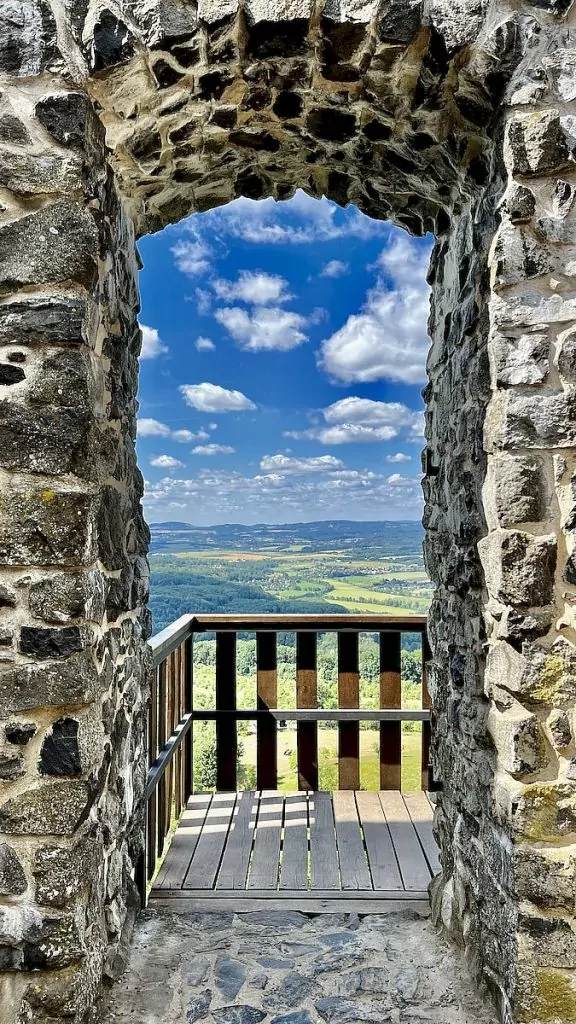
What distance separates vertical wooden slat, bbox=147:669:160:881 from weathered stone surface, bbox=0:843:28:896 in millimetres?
1114

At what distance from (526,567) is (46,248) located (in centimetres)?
149

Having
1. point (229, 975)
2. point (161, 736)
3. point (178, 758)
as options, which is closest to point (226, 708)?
point (178, 758)

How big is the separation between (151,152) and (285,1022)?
266cm

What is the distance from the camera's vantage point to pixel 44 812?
1.65 m

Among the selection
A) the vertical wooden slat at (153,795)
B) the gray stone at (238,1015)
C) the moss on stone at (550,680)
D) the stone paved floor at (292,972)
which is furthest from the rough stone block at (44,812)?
the moss on stone at (550,680)

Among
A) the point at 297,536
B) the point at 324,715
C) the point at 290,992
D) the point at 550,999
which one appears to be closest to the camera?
the point at 550,999

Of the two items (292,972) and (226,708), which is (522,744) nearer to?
(292,972)

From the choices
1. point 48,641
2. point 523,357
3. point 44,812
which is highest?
point 523,357

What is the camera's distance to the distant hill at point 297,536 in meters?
4.70

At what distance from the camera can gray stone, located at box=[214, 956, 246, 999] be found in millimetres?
2029

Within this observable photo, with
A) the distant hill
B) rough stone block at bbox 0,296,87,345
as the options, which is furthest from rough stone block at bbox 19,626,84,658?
the distant hill

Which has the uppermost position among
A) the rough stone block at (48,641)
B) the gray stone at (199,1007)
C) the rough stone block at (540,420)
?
the rough stone block at (540,420)

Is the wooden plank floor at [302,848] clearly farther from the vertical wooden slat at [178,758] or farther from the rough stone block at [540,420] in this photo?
the rough stone block at [540,420]

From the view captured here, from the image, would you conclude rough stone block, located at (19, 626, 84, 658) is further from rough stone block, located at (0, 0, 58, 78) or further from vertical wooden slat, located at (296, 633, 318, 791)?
vertical wooden slat, located at (296, 633, 318, 791)
